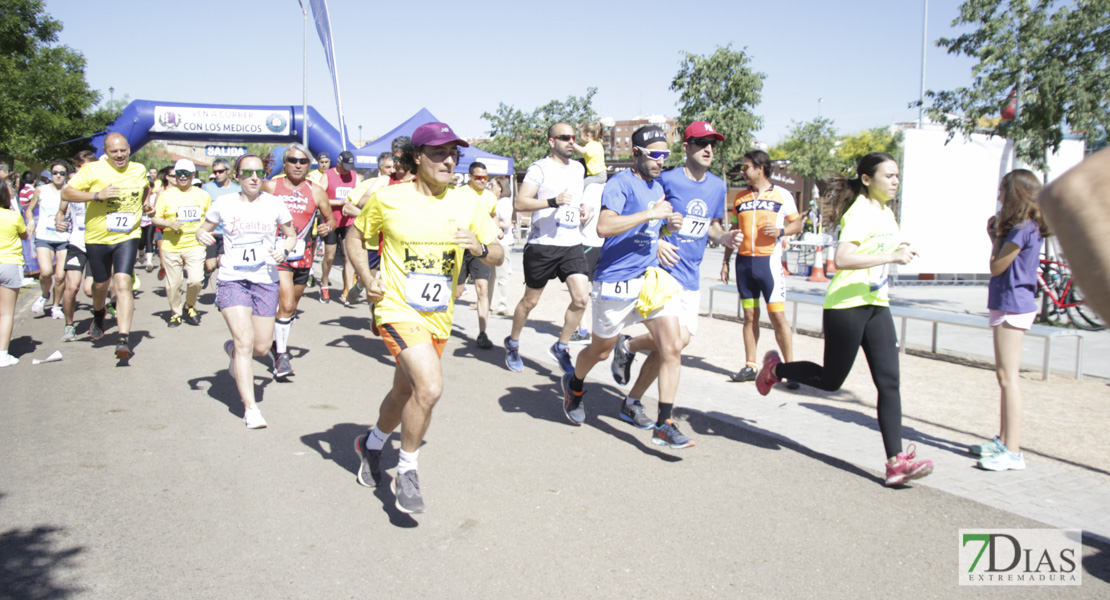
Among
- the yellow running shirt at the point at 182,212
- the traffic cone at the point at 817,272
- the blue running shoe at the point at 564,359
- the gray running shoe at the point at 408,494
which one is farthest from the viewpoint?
the traffic cone at the point at 817,272

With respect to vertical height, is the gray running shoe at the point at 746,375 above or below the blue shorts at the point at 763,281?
below

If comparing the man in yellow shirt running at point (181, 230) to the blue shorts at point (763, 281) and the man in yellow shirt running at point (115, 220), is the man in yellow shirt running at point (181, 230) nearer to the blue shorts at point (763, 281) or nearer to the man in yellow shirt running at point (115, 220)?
the man in yellow shirt running at point (115, 220)

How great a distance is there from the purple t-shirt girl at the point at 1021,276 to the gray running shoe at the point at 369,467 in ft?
12.7

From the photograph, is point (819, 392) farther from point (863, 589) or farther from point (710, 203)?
point (863, 589)

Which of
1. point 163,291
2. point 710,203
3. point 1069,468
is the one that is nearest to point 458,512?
point 710,203

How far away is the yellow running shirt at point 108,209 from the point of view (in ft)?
26.8

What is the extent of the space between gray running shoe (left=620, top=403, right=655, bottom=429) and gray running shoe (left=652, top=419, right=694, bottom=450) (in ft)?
1.82

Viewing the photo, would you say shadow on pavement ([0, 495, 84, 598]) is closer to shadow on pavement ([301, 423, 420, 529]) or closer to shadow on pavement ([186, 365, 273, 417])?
shadow on pavement ([301, 423, 420, 529])

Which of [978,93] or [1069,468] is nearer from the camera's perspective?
[1069,468]

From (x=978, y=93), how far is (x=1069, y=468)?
6.99 m

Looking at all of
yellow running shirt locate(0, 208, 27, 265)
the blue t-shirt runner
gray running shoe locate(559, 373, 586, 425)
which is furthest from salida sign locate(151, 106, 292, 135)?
the blue t-shirt runner

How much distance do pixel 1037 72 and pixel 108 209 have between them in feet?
34.7

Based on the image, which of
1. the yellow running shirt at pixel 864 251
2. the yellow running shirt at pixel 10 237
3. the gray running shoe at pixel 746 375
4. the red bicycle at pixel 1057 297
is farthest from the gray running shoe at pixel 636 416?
the red bicycle at pixel 1057 297

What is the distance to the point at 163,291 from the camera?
47.8 feet
